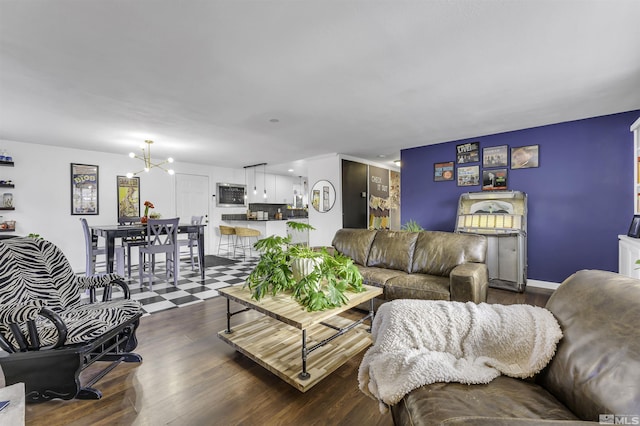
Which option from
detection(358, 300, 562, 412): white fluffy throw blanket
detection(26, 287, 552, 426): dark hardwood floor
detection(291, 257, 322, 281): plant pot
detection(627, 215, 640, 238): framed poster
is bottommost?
detection(26, 287, 552, 426): dark hardwood floor

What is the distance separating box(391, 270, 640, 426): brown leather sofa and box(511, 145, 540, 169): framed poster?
12.3 feet

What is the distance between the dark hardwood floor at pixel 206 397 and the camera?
60.2 inches

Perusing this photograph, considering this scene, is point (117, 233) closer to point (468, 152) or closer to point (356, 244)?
point (356, 244)

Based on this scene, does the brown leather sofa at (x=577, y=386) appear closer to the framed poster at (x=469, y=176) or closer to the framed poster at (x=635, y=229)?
the framed poster at (x=635, y=229)

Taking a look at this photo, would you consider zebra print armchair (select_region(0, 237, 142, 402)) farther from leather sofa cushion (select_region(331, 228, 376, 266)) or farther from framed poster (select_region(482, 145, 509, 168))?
framed poster (select_region(482, 145, 509, 168))

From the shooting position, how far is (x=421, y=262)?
10.3ft

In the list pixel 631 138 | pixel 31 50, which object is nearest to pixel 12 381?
pixel 31 50

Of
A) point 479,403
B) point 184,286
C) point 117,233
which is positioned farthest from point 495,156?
point 117,233

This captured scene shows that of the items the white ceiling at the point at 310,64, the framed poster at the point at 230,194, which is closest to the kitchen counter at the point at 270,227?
the framed poster at the point at 230,194

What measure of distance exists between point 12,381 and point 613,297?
2929 millimetres

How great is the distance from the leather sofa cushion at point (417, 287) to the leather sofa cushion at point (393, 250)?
34 centimetres

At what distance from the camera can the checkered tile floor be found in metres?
3.46

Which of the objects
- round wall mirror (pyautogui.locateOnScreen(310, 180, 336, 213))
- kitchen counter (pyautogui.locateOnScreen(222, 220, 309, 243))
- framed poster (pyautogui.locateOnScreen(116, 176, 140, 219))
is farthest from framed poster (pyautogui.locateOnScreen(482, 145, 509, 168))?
framed poster (pyautogui.locateOnScreen(116, 176, 140, 219))

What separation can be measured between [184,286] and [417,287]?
331cm
